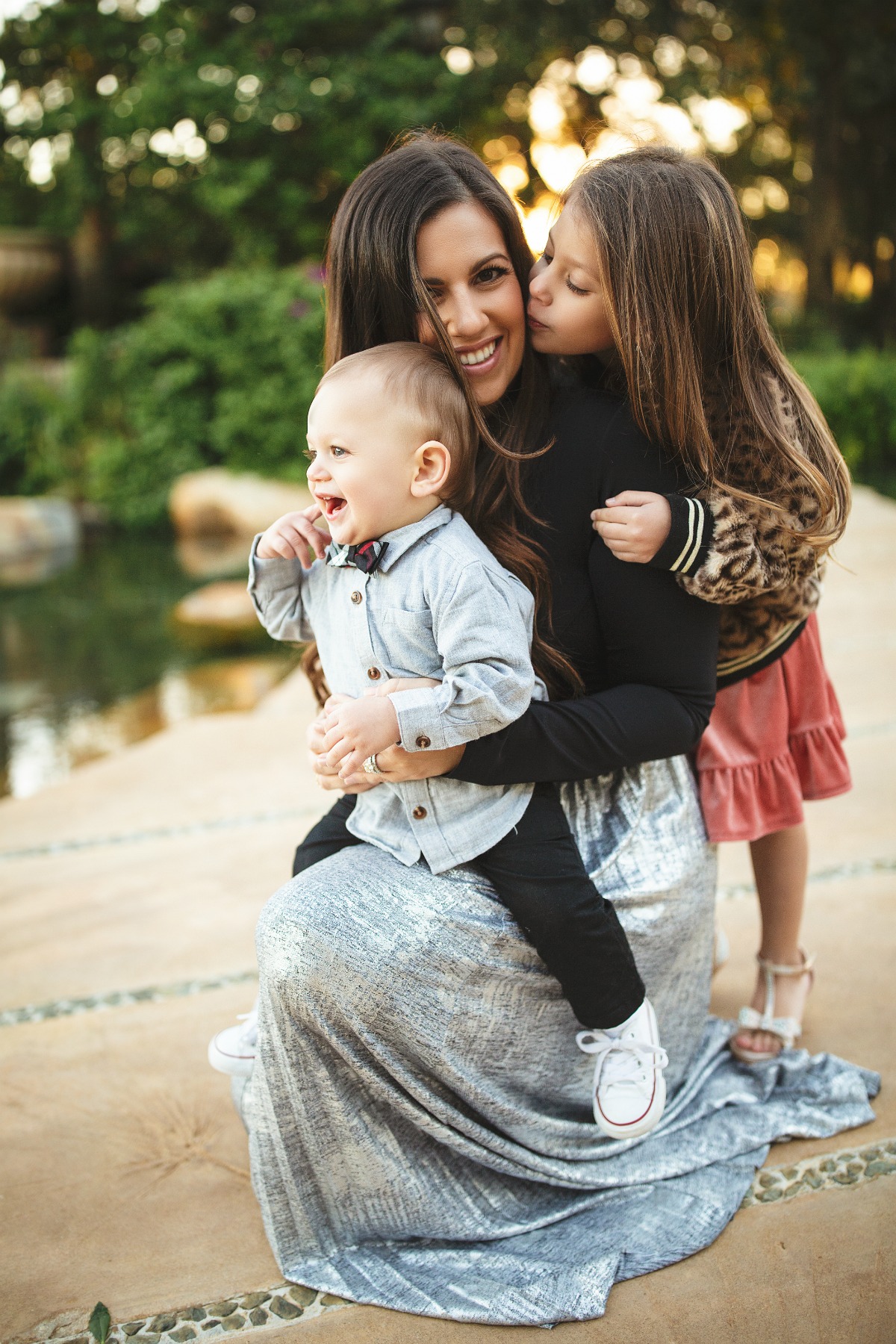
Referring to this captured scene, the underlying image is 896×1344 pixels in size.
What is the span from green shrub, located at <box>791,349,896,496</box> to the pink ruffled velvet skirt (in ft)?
23.9

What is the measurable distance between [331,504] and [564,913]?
0.64 m

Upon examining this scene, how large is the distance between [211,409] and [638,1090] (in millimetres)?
10341

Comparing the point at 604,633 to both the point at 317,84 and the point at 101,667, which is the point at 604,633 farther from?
the point at 317,84

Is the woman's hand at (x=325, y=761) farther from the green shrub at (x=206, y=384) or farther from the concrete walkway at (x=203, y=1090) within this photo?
the green shrub at (x=206, y=384)

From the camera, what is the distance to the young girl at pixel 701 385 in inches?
58.1

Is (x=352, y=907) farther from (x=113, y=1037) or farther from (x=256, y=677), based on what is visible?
(x=256, y=677)

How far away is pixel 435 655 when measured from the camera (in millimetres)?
1496

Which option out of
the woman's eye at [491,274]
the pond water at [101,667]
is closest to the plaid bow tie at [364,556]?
the woman's eye at [491,274]

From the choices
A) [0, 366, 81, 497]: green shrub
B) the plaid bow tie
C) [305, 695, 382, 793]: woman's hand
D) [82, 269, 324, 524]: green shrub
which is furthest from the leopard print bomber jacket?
[0, 366, 81, 497]: green shrub

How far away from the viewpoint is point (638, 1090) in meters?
1.55

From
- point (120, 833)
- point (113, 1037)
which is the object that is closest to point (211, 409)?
point (120, 833)

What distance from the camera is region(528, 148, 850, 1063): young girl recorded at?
148cm

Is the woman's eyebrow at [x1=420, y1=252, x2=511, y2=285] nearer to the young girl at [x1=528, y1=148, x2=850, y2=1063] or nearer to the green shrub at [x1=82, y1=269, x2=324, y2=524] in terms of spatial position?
the young girl at [x1=528, y1=148, x2=850, y2=1063]

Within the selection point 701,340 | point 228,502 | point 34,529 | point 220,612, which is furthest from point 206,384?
point 701,340
